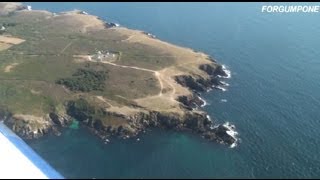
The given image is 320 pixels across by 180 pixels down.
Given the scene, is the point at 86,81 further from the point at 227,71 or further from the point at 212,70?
the point at 227,71

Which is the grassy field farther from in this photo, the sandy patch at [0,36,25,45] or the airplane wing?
the airplane wing

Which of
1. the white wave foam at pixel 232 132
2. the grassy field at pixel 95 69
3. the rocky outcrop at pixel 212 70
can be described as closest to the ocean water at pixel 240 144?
the white wave foam at pixel 232 132

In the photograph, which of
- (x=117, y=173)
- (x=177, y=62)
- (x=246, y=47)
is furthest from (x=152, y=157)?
(x=246, y=47)

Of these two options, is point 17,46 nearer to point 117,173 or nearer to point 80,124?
point 80,124

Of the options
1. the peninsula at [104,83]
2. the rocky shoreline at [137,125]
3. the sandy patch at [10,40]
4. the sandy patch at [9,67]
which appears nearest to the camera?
the rocky shoreline at [137,125]

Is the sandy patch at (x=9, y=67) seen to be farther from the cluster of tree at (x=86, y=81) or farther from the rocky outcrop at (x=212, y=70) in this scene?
the rocky outcrop at (x=212, y=70)

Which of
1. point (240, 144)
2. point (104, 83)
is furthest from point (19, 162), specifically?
point (240, 144)
